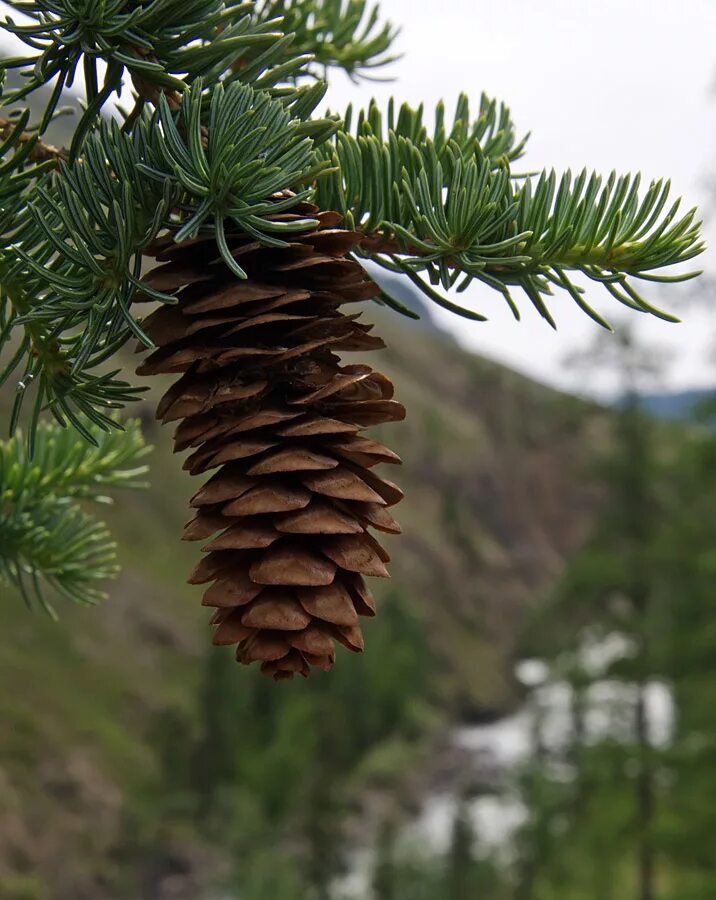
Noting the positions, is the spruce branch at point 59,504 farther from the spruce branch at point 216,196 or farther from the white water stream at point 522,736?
the white water stream at point 522,736

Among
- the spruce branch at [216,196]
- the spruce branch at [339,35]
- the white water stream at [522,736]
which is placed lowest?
the white water stream at [522,736]

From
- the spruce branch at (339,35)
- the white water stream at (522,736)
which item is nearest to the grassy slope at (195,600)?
the white water stream at (522,736)

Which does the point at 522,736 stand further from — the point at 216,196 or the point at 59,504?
the point at 216,196

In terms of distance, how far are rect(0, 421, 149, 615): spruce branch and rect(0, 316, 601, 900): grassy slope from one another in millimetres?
10064

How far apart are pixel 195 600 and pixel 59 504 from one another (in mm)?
35623

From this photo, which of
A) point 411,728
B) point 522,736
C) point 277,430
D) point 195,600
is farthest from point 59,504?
point 195,600

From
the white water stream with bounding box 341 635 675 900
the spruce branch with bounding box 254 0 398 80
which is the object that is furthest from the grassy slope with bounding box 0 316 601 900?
the spruce branch with bounding box 254 0 398 80

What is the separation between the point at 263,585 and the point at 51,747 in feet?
85.4

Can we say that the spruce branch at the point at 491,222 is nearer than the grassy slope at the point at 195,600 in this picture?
Yes

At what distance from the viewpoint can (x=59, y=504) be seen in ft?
3.36

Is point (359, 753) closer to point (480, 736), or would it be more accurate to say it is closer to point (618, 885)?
point (480, 736)

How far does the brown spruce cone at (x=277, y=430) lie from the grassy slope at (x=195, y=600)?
1037 centimetres

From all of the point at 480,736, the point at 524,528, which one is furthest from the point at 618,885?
the point at 524,528

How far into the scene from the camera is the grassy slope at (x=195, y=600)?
22016 mm
